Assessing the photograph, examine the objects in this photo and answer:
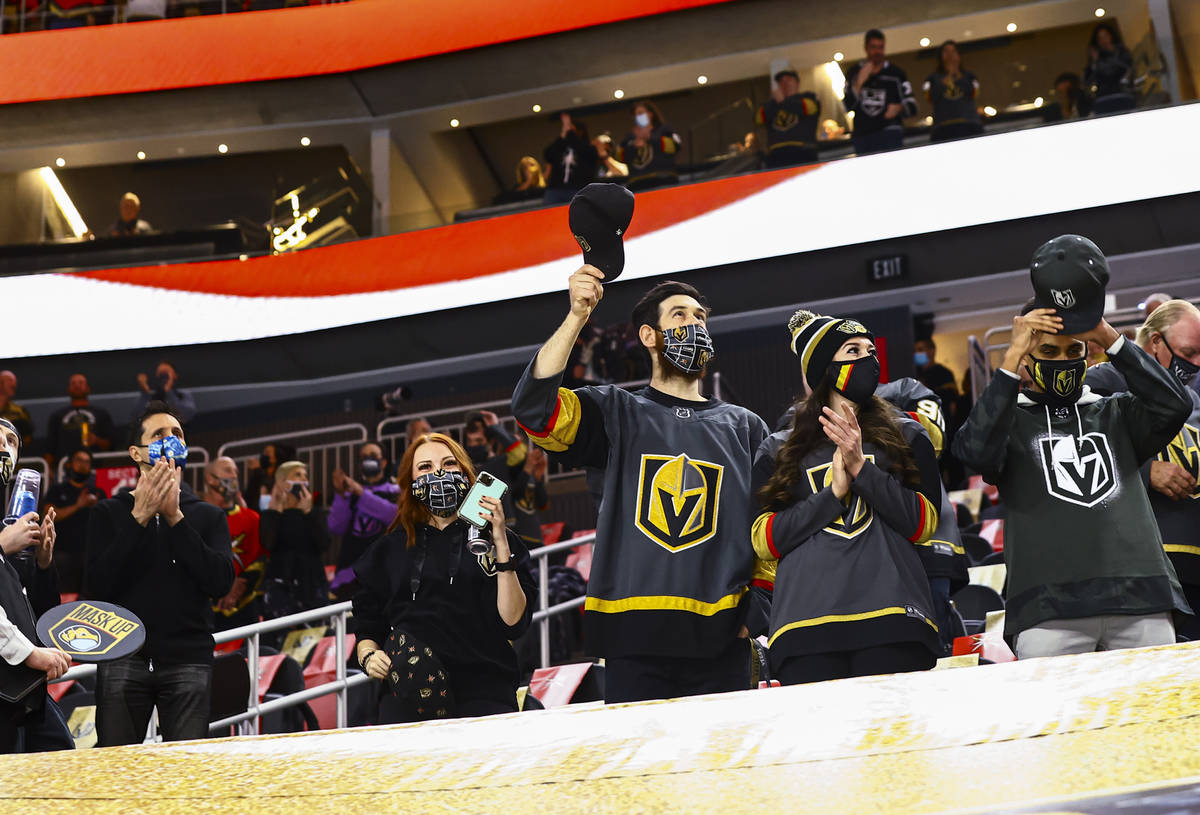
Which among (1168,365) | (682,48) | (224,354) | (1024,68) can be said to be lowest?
(1168,365)

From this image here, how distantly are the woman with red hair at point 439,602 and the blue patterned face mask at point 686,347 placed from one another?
0.70m

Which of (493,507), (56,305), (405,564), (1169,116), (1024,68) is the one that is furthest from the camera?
(56,305)

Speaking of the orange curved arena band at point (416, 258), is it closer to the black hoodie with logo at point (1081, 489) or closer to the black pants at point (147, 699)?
the black pants at point (147, 699)

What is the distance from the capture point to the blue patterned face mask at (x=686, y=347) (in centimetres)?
351

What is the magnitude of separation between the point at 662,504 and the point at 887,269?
9.86m

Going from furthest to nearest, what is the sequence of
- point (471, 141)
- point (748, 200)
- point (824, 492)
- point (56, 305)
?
point (471, 141), point (56, 305), point (748, 200), point (824, 492)

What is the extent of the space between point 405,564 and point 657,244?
9.46 metres

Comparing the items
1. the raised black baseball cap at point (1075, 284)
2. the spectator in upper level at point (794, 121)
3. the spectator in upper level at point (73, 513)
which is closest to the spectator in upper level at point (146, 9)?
the spectator in upper level at point (73, 513)

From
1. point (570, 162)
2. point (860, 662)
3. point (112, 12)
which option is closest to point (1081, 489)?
point (860, 662)

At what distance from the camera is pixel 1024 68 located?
1383 cm

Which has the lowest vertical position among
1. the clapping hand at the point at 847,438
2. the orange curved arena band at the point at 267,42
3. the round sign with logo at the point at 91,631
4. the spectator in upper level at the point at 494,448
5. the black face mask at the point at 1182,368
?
the round sign with logo at the point at 91,631

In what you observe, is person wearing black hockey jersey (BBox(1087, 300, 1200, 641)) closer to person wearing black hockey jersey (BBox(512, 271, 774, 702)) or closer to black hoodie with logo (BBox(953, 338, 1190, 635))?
black hoodie with logo (BBox(953, 338, 1190, 635))

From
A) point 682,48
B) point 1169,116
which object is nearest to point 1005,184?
point 1169,116

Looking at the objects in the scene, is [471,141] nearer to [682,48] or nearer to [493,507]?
[682,48]
